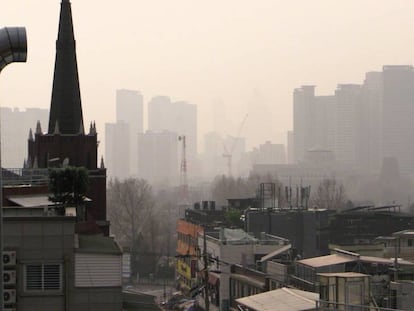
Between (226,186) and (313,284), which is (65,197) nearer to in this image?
(313,284)

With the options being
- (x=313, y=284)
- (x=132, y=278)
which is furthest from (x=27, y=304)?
(x=132, y=278)

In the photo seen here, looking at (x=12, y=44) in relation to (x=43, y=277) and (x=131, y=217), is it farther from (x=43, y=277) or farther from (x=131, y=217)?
(x=131, y=217)

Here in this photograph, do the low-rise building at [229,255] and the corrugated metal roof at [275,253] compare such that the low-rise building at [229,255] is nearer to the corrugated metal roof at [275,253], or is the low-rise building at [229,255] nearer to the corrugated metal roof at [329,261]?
the corrugated metal roof at [275,253]

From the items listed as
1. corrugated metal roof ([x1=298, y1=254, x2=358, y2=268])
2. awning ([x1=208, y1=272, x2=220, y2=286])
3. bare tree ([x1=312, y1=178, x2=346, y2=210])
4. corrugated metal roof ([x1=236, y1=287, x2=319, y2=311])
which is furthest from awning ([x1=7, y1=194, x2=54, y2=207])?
bare tree ([x1=312, y1=178, x2=346, y2=210])

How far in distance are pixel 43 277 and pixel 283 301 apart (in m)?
12.0

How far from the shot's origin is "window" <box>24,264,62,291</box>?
13.7 meters

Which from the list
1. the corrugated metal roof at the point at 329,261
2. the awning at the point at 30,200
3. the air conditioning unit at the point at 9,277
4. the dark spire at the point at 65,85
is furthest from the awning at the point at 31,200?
the dark spire at the point at 65,85

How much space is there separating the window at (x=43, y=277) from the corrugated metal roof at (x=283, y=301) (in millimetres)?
10281

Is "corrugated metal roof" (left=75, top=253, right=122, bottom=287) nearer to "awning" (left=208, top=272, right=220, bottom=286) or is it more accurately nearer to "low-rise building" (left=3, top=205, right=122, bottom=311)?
→ "low-rise building" (left=3, top=205, right=122, bottom=311)

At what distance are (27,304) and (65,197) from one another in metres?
3.65

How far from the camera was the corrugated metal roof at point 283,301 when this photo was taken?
23.5 metres

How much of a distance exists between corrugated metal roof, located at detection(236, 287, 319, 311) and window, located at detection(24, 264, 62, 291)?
10281 mm

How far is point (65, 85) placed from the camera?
35.2 m

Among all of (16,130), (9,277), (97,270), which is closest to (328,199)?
(97,270)
